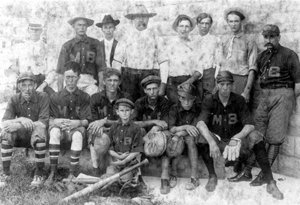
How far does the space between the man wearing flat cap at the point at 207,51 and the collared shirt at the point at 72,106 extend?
141 cm

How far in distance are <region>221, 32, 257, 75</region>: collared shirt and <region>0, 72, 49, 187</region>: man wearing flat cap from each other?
89.0 inches

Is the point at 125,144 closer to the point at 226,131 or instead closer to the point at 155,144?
the point at 155,144

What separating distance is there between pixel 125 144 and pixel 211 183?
104 cm

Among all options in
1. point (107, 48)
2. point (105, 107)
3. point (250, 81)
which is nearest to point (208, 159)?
point (250, 81)

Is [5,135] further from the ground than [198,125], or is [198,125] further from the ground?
[198,125]

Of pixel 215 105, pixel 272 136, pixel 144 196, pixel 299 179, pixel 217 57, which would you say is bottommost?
pixel 144 196

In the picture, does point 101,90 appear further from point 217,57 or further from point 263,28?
point 263,28

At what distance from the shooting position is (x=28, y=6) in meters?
5.25

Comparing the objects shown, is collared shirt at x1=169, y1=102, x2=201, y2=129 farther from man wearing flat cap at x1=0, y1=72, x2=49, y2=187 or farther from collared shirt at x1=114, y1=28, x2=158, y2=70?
man wearing flat cap at x1=0, y1=72, x2=49, y2=187

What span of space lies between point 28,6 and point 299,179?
3994mm

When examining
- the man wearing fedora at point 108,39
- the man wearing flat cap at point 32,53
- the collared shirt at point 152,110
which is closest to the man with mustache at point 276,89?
the collared shirt at point 152,110

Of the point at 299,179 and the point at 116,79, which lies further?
the point at 116,79

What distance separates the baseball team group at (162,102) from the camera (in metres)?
4.40

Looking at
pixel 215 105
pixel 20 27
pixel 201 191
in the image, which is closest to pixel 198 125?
pixel 215 105
